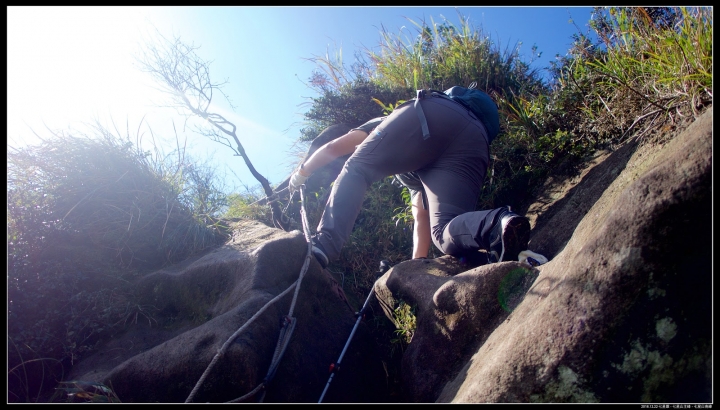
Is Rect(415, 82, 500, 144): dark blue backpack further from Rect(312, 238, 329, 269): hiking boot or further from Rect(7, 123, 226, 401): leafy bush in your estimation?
Rect(7, 123, 226, 401): leafy bush

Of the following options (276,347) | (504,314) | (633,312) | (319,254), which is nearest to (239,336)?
(276,347)

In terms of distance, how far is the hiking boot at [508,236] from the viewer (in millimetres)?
2271

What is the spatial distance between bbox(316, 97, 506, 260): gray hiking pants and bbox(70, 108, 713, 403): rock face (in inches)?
10.7

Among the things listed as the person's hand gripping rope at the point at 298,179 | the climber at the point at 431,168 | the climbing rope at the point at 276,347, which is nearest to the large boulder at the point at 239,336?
the climbing rope at the point at 276,347

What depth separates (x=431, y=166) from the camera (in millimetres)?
3049

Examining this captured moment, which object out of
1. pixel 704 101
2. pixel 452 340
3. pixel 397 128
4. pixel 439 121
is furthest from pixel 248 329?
pixel 704 101

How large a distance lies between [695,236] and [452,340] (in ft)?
3.81

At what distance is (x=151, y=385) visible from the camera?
6.67 ft

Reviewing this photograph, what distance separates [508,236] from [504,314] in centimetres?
46

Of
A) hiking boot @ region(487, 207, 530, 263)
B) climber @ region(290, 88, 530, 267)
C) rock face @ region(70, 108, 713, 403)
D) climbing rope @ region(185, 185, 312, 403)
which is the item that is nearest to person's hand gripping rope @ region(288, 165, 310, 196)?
rock face @ region(70, 108, 713, 403)

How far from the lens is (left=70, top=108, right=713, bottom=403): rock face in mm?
1365

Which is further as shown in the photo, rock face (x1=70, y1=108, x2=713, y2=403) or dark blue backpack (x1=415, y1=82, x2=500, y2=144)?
dark blue backpack (x1=415, y1=82, x2=500, y2=144)

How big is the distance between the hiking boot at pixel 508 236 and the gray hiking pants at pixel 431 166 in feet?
0.78
